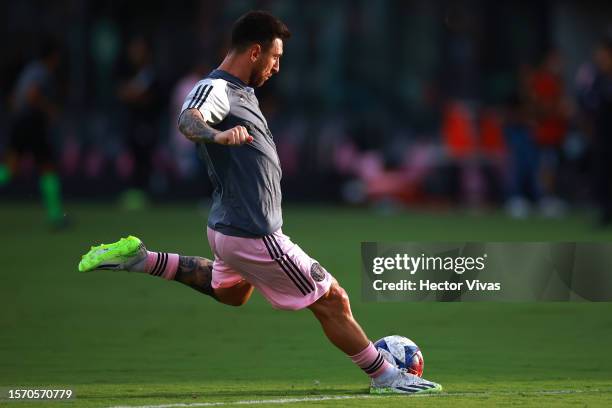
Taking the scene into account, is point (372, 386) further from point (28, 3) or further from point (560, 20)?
point (28, 3)

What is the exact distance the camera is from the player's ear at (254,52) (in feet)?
28.8

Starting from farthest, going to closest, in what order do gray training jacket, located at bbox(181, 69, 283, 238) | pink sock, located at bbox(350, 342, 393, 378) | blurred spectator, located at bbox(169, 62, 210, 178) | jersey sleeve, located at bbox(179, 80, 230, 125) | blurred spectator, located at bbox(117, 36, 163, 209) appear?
blurred spectator, located at bbox(169, 62, 210, 178), blurred spectator, located at bbox(117, 36, 163, 209), pink sock, located at bbox(350, 342, 393, 378), gray training jacket, located at bbox(181, 69, 283, 238), jersey sleeve, located at bbox(179, 80, 230, 125)

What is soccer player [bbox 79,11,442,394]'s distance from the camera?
8609mm

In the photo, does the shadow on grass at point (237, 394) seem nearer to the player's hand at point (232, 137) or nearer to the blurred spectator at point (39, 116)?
the player's hand at point (232, 137)

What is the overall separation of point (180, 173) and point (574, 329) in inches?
703

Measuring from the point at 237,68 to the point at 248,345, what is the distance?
2940mm

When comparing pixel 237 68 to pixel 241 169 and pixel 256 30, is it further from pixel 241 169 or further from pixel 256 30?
pixel 241 169

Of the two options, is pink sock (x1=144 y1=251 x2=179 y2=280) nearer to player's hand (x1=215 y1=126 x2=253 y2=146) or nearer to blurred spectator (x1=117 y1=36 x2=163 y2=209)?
player's hand (x1=215 y1=126 x2=253 y2=146)

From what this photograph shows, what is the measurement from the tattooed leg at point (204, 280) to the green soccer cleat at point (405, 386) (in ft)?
3.27

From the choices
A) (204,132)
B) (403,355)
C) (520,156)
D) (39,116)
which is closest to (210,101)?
(204,132)

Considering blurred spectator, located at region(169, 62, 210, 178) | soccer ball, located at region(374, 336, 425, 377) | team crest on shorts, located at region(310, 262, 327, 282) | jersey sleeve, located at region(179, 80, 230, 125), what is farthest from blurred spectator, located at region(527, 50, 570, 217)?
jersey sleeve, located at region(179, 80, 230, 125)

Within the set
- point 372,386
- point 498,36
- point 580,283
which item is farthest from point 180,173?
point 372,386

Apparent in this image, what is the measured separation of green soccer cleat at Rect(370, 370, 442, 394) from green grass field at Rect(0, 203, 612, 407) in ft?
0.48

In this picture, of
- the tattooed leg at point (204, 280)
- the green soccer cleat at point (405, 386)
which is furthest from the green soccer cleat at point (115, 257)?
the green soccer cleat at point (405, 386)
